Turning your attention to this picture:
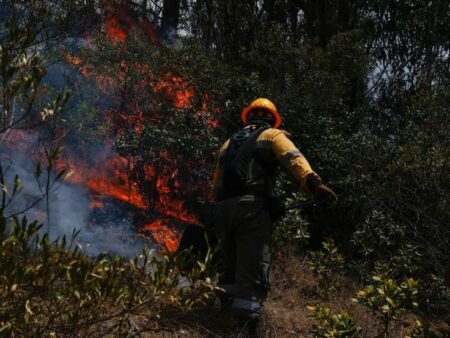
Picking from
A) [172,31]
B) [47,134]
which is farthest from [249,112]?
[172,31]

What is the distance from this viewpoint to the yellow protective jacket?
3760 millimetres

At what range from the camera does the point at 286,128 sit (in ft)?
26.7

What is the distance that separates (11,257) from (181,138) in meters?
6.21

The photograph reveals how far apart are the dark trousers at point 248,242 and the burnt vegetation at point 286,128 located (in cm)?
58

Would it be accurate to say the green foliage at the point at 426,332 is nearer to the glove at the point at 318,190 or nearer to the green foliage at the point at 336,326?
the green foliage at the point at 336,326

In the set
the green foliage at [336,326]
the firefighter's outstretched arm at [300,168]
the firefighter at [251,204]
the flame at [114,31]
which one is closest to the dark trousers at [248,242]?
the firefighter at [251,204]

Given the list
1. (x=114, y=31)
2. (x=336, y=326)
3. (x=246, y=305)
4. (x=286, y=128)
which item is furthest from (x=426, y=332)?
(x=114, y=31)

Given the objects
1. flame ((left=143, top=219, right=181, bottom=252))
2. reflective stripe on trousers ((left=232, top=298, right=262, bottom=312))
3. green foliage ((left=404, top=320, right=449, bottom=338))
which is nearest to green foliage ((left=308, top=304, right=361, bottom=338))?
green foliage ((left=404, top=320, right=449, bottom=338))

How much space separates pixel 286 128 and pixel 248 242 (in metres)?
4.55

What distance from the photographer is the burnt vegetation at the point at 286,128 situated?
652 centimetres

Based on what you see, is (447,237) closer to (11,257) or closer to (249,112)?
(249,112)

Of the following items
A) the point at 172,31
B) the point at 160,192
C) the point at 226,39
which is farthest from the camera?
the point at 172,31

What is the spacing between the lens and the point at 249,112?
14.6 ft

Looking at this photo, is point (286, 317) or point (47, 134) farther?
point (47, 134)
